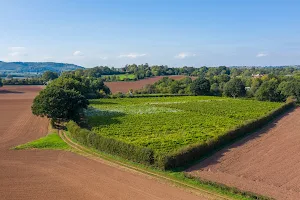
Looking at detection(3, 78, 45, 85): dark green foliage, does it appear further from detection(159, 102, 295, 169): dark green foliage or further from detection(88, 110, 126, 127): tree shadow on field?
detection(159, 102, 295, 169): dark green foliage

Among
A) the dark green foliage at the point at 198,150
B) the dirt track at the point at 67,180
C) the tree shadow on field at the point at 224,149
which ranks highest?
the dark green foliage at the point at 198,150

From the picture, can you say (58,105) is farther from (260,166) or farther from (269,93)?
(269,93)

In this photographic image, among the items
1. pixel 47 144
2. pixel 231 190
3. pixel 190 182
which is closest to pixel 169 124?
pixel 47 144

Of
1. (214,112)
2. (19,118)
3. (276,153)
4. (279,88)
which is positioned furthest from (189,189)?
(279,88)

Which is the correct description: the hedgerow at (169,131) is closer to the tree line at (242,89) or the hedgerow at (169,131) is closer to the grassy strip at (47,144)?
the grassy strip at (47,144)

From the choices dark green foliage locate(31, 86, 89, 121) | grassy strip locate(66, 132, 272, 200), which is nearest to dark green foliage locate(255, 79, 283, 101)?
dark green foliage locate(31, 86, 89, 121)

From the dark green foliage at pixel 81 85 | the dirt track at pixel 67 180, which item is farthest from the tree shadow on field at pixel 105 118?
the dark green foliage at pixel 81 85

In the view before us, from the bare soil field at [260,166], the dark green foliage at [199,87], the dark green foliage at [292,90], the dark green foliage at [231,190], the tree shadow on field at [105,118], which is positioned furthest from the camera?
the dark green foliage at [199,87]
